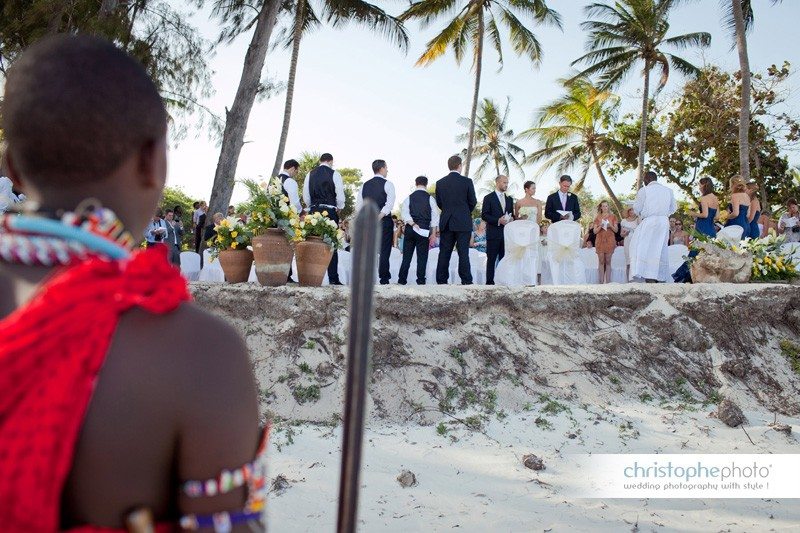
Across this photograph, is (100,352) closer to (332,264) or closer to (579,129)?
(332,264)

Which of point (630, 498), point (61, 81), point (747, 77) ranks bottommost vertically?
point (630, 498)

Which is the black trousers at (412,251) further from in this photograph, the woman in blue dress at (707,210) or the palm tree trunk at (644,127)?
the palm tree trunk at (644,127)

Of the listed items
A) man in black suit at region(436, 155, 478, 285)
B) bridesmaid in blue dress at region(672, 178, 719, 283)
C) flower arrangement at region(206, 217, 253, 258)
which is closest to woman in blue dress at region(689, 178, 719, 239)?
bridesmaid in blue dress at region(672, 178, 719, 283)

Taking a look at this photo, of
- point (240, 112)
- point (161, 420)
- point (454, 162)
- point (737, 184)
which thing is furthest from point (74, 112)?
point (240, 112)

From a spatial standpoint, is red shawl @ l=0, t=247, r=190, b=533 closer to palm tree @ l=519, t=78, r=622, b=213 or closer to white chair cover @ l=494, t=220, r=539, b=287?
white chair cover @ l=494, t=220, r=539, b=287

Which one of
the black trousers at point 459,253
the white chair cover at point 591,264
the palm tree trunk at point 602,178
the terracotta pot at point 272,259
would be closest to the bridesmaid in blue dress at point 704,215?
the white chair cover at point 591,264

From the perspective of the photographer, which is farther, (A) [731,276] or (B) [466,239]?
(B) [466,239]

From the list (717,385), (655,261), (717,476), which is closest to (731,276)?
(655,261)

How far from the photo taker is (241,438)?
1.03m

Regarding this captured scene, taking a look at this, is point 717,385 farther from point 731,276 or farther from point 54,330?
point 54,330

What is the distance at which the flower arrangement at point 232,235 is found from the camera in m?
8.96

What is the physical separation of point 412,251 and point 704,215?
4.71 m

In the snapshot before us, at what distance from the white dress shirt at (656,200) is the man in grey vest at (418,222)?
133 inches

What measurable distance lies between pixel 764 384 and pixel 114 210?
8.33 m
